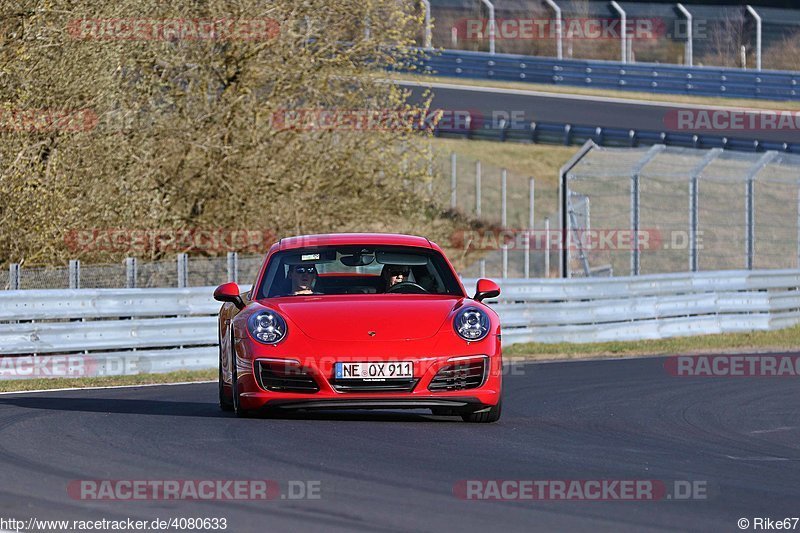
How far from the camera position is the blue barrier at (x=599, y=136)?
33.6 metres

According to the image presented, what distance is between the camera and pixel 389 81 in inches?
961

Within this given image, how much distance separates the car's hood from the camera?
9211 mm

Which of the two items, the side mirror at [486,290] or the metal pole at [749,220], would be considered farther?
the metal pole at [749,220]

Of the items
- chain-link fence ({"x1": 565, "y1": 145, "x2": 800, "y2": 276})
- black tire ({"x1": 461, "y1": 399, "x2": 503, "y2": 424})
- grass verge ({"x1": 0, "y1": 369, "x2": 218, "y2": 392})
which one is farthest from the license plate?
chain-link fence ({"x1": 565, "y1": 145, "x2": 800, "y2": 276})

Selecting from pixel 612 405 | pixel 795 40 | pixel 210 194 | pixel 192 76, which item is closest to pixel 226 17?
pixel 192 76

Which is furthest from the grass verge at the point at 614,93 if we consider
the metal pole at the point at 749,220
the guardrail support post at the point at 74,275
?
the guardrail support post at the point at 74,275

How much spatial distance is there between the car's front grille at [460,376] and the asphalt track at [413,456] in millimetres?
287

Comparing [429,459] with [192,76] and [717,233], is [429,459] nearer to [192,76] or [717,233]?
[192,76]

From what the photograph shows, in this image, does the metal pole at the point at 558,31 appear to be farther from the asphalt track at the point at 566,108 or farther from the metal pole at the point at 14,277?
the metal pole at the point at 14,277

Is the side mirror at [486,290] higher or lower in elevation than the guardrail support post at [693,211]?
higher

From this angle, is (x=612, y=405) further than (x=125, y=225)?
No

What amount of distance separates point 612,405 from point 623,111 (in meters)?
27.9

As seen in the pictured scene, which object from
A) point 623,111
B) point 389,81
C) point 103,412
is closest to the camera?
point 103,412

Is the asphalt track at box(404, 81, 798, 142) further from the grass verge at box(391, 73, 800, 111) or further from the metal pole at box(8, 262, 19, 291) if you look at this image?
the metal pole at box(8, 262, 19, 291)
